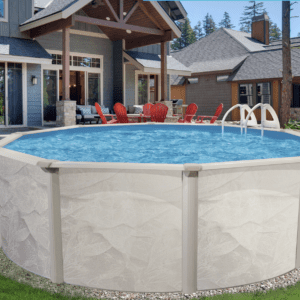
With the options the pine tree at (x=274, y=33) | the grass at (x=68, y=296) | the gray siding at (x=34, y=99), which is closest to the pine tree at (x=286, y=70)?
the gray siding at (x=34, y=99)

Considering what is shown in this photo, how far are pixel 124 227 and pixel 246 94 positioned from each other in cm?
2036

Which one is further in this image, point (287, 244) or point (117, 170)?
point (287, 244)

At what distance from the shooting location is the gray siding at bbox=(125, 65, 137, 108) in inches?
632

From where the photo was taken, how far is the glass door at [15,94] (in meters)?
12.5

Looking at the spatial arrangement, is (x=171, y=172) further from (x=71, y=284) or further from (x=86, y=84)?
(x=86, y=84)

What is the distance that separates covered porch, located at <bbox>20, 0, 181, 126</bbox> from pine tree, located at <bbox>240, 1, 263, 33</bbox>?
4891cm

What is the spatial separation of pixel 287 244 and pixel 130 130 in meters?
6.09

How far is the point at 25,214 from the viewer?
3.02 metres

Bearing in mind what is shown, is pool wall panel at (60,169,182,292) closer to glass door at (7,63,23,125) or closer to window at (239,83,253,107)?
glass door at (7,63,23,125)

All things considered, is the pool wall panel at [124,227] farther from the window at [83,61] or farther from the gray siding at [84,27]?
the gray siding at [84,27]

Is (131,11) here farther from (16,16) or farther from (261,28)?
(261,28)

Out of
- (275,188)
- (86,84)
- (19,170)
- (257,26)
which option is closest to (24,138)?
(19,170)

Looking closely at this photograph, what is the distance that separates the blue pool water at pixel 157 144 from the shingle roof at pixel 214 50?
51.9ft

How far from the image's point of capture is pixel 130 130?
8.77m
